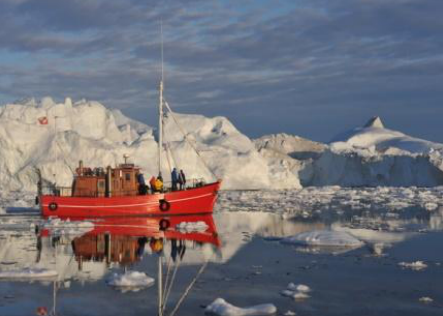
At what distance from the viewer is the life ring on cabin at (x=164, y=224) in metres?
19.3

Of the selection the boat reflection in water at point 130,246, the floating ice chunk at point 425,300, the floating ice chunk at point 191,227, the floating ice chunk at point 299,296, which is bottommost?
the floating ice chunk at point 425,300

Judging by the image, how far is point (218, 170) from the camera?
49.3 meters

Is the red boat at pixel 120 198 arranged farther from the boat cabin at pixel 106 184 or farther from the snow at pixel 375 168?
the snow at pixel 375 168

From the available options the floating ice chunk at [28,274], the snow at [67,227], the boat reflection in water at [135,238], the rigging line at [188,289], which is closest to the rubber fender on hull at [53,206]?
the boat reflection in water at [135,238]

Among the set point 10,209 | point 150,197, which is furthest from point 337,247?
point 10,209

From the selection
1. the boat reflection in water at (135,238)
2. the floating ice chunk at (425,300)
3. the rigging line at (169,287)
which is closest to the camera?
the rigging line at (169,287)

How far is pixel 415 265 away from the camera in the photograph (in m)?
12.2

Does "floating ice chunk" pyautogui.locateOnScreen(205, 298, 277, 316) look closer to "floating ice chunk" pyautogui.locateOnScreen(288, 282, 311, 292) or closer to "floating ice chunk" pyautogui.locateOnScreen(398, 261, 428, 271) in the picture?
"floating ice chunk" pyautogui.locateOnScreen(288, 282, 311, 292)

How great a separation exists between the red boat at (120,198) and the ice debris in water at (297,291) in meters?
13.1

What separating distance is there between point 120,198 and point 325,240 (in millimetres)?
9496

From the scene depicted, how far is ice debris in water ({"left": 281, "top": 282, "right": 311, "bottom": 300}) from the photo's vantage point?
9.42 m

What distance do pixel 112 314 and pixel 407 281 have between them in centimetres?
495

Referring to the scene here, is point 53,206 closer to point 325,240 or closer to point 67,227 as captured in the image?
point 67,227

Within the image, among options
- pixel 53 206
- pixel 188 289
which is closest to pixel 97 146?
pixel 53 206
